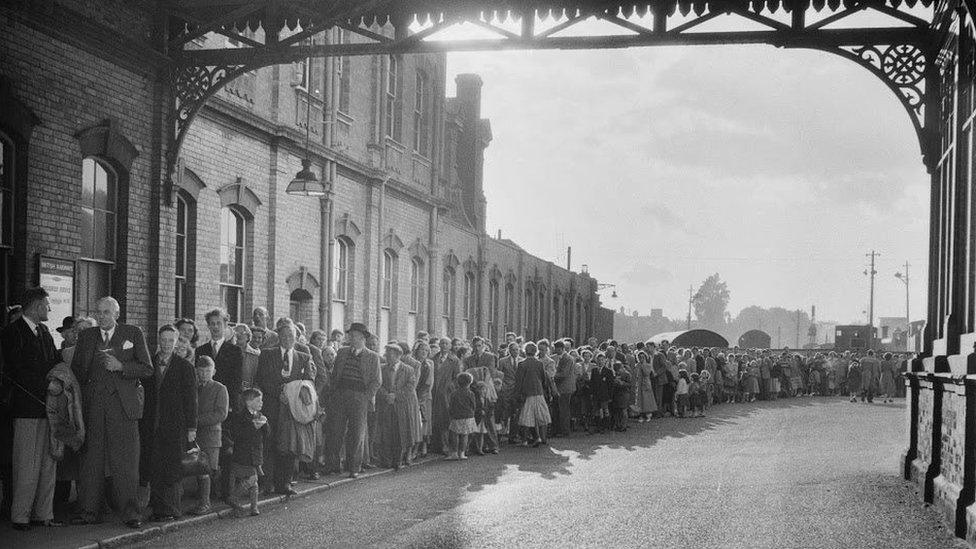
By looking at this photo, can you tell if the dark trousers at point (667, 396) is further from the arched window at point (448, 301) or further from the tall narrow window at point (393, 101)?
the tall narrow window at point (393, 101)

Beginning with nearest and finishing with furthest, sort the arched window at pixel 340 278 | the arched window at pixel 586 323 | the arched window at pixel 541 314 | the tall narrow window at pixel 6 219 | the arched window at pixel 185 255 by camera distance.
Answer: the tall narrow window at pixel 6 219 < the arched window at pixel 185 255 < the arched window at pixel 340 278 < the arched window at pixel 541 314 < the arched window at pixel 586 323

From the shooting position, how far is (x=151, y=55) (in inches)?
563

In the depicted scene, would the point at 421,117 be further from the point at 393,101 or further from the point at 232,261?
the point at 232,261

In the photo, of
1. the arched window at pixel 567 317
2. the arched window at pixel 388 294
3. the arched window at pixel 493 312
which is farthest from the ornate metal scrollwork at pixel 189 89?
the arched window at pixel 567 317

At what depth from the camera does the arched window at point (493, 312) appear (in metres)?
37.1

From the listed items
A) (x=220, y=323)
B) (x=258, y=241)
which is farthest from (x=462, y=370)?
(x=220, y=323)

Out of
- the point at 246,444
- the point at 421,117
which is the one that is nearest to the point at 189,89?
the point at 246,444

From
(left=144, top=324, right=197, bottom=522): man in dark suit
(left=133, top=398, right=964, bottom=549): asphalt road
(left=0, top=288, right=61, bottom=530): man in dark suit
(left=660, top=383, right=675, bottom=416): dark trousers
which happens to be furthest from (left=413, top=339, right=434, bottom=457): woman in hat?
(left=660, top=383, right=675, bottom=416): dark trousers

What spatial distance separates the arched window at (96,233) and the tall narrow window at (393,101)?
38.4 feet

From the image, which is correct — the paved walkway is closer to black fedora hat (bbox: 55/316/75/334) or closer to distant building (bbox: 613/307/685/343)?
black fedora hat (bbox: 55/316/75/334)

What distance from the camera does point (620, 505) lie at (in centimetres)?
1183

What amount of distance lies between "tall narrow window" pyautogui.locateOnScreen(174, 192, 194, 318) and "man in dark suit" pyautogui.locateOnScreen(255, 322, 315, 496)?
474cm

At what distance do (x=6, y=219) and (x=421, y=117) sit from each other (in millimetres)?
16965

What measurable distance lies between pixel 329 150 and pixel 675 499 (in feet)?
37.8
